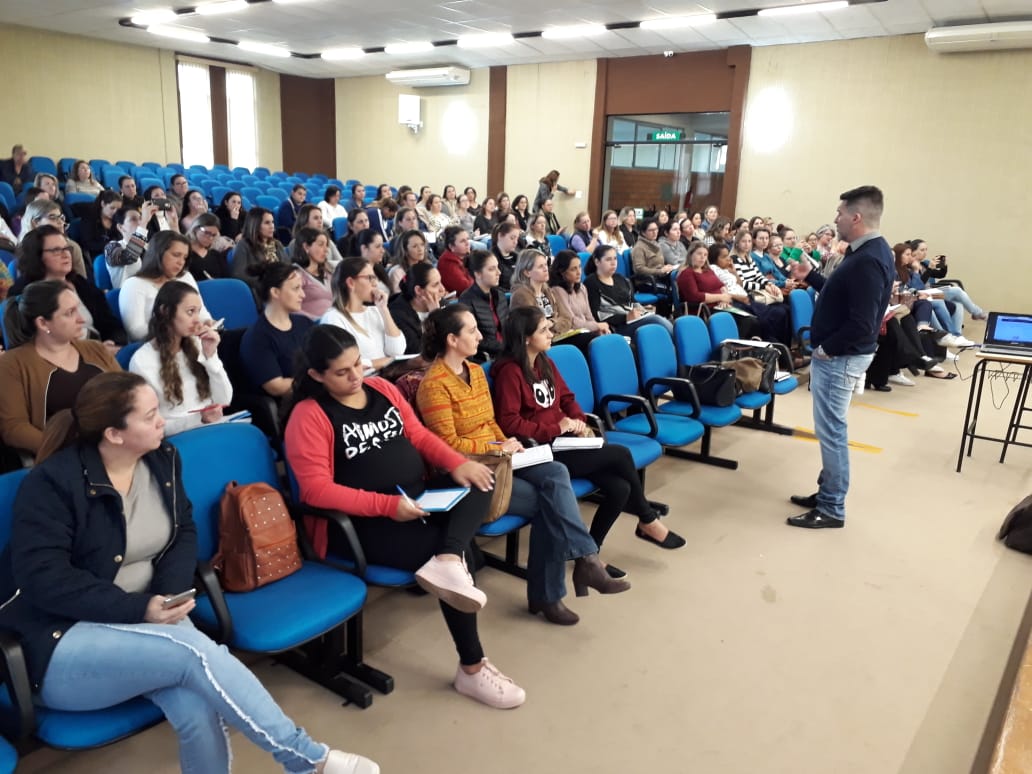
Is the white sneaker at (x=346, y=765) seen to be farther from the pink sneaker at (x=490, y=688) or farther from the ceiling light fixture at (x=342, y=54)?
the ceiling light fixture at (x=342, y=54)

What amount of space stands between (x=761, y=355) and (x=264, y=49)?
11.4 meters

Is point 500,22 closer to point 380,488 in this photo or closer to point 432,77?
point 432,77

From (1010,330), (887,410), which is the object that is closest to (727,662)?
(1010,330)

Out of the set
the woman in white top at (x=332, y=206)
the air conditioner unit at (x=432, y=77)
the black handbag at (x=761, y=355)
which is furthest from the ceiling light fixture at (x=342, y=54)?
the black handbag at (x=761, y=355)

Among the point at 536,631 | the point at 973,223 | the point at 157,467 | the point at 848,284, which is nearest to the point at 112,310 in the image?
the point at 157,467

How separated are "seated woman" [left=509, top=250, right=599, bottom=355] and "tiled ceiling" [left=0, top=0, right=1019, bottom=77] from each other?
540 centimetres

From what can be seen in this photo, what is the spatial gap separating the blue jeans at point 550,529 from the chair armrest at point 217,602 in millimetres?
1047

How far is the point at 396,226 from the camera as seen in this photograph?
25.0ft

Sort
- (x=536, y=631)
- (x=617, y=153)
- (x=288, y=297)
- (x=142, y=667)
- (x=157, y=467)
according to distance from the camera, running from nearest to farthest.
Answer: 1. (x=142, y=667)
2. (x=157, y=467)
3. (x=536, y=631)
4. (x=288, y=297)
5. (x=617, y=153)

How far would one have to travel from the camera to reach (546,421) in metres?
3.07

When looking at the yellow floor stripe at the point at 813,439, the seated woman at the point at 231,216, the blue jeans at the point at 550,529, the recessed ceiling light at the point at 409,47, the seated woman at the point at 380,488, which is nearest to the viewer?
the seated woman at the point at 380,488

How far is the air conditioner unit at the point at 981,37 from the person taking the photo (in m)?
8.55

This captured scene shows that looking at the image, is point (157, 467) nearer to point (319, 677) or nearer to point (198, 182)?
point (319, 677)

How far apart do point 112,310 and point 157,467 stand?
98.1 inches
